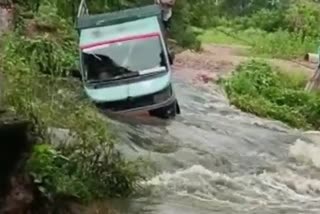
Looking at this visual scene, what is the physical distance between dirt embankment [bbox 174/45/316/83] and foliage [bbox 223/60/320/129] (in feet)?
2.68

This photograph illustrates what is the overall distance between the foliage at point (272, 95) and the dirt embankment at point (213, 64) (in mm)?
817

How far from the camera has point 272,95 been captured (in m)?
21.2

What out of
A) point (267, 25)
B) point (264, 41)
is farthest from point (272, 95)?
point (267, 25)

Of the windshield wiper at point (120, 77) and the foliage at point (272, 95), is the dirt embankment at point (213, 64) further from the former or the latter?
the windshield wiper at point (120, 77)

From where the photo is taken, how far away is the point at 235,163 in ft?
42.4

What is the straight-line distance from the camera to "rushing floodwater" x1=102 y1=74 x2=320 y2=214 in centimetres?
1024

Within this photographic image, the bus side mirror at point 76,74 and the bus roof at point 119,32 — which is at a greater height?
the bus roof at point 119,32

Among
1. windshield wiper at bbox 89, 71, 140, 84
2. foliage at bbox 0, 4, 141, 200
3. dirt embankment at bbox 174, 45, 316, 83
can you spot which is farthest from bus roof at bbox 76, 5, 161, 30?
dirt embankment at bbox 174, 45, 316, 83

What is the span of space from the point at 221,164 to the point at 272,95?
345 inches

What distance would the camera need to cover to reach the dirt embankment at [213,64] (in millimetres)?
24156

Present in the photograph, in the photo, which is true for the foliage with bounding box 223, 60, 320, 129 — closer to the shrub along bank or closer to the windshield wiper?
the windshield wiper

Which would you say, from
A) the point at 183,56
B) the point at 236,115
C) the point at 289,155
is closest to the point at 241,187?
the point at 289,155

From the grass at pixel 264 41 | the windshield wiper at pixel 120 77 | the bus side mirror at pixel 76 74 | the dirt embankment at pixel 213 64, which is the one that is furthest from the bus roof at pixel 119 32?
the grass at pixel 264 41

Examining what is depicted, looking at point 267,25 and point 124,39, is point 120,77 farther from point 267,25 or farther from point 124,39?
Answer: point 267,25
